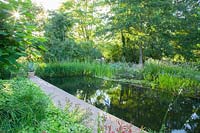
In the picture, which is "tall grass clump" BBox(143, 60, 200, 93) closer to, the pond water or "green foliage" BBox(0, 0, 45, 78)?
the pond water

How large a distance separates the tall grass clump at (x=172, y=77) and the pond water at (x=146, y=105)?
0.55m

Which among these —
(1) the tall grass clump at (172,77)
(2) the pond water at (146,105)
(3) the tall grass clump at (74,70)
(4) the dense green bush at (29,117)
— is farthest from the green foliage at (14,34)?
(3) the tall grass clump at (74,70)

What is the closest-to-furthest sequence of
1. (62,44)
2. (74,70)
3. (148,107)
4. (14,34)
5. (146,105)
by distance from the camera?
(14,34), (148,107), (146,105), (74,70), (62,44)

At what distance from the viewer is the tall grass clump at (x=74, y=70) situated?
1270 cm

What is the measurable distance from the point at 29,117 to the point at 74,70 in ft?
32.1

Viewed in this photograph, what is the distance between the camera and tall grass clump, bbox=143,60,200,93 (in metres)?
8.77

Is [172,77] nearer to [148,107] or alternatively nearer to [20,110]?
[148,107]

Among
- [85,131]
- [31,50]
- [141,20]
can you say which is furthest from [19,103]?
[141,20]

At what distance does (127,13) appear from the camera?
17.1 m

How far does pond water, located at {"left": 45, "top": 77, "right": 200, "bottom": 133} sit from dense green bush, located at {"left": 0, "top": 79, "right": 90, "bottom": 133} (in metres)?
1.89

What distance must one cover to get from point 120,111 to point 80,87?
375cm

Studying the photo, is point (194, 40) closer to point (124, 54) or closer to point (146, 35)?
point (146, 35)

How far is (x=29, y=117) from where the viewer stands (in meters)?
3.39

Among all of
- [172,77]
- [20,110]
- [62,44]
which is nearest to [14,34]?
[20,110]
